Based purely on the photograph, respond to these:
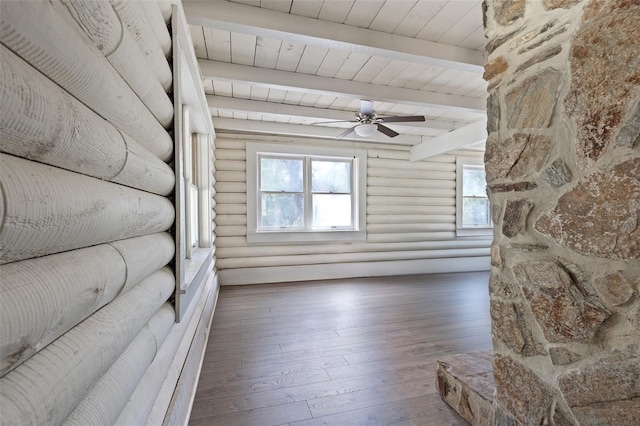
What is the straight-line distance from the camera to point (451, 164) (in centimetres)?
620

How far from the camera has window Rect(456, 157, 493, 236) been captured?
20.4ft

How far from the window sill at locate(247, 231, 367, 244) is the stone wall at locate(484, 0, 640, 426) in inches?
154

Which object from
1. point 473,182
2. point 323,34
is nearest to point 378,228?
point 473,182

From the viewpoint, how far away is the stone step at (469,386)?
5.56 feet

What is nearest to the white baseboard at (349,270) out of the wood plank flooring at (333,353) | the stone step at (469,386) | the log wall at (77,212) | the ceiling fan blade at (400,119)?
the wood plank flooring at (333,353)

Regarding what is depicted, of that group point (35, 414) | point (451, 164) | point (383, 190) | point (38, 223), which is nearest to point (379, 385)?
point (35, 414)

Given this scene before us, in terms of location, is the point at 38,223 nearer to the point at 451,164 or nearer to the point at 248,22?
the point at 248,22

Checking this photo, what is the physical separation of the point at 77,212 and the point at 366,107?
337cm

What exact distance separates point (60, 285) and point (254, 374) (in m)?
2.04

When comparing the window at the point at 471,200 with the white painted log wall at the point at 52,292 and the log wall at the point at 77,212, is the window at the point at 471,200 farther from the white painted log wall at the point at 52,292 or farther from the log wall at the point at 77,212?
the white painted log wall at the point at 52,292

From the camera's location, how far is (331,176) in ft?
18.1

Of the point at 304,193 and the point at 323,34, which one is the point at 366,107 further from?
the point at 304,193

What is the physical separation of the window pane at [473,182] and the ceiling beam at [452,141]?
135 centimetres

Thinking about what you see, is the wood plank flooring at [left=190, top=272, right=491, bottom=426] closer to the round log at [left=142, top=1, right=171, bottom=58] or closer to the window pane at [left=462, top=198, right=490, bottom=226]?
the round log at [left=142, top=1, right=171, bottom=58]
